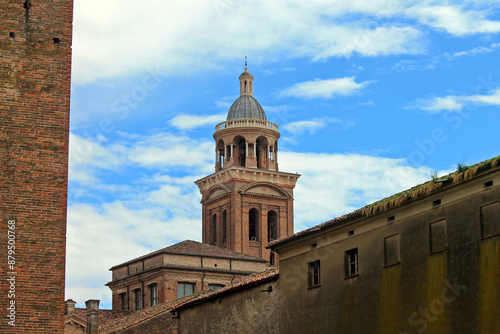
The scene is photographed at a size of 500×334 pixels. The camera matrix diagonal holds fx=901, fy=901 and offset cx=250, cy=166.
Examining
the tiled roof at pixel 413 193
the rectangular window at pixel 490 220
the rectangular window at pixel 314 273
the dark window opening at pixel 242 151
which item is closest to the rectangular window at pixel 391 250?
the tiled roof at pixel 413 193

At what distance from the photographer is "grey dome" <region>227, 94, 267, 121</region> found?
80812 mm

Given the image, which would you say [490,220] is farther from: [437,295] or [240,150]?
[240,150]

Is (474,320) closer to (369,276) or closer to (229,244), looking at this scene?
(369,276)

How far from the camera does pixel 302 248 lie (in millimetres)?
27172

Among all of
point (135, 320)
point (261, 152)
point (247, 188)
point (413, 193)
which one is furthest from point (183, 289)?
point (413, 193)

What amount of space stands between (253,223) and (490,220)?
2317 inches

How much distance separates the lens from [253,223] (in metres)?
78.2

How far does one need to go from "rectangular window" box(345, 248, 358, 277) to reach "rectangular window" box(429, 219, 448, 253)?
11.4ft

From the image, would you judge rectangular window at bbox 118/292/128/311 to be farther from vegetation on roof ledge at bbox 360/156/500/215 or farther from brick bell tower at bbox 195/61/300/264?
vegetation on roof ledge at bbox 360/156/500/215

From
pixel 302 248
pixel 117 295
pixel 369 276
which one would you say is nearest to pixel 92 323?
pixel 117 295

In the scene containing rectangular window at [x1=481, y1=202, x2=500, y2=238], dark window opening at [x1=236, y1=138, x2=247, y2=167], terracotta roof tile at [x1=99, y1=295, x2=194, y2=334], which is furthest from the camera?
dark window opening at [x1=236, y1=138, x2=247, y2=167]

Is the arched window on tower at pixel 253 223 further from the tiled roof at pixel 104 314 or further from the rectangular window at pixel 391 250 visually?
the rectangular window at pixel 391 250

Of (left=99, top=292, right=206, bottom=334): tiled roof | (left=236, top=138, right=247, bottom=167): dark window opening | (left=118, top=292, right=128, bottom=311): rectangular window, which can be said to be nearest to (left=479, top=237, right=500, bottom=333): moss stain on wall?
(left=99, top=292, right=206, bottom=334): tiled roof

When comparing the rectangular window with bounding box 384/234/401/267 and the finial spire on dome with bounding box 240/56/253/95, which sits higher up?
the finial spire on dome with bounding box 240/56/253/95
